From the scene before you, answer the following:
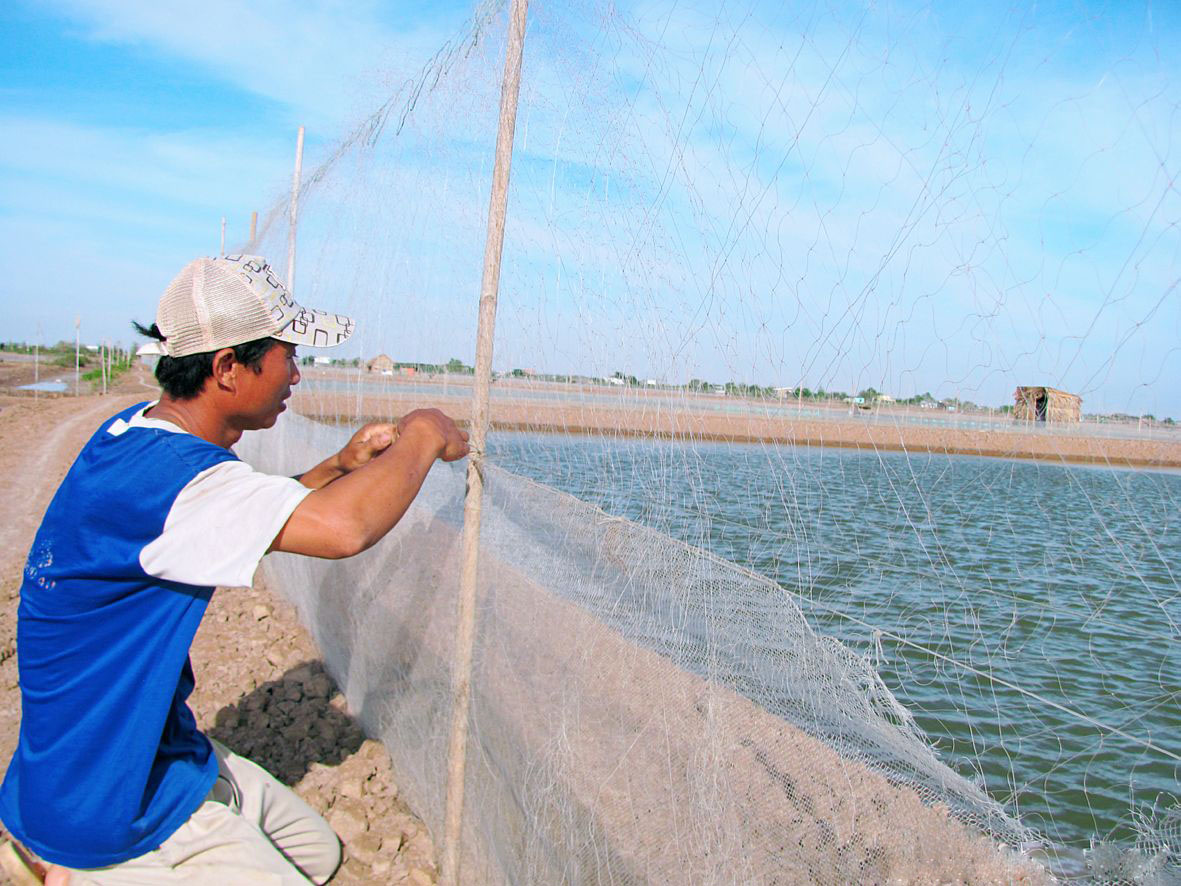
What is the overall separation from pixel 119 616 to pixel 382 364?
3.45m

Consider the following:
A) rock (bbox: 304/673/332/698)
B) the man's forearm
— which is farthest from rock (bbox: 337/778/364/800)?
the man's forearm

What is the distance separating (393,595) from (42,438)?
15.4 metres

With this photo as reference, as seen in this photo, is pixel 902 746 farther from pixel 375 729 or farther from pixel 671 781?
pixel 375 729

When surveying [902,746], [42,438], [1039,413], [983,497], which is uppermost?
[1039,413]

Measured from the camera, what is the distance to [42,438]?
15.4 m

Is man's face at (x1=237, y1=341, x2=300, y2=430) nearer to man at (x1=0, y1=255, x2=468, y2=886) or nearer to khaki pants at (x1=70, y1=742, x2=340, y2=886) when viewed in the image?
man at (x1=0, y1=255, x2=468, y2=886)

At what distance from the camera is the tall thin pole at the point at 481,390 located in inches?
82.0

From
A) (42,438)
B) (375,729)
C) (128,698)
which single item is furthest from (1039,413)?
(42,438)

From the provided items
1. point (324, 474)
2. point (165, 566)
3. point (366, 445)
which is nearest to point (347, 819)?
point (324, 474)

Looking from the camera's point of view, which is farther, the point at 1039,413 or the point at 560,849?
the point at 560,849

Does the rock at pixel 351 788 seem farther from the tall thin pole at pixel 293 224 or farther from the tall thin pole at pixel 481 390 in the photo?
the tall thin pole at pixel 293 224

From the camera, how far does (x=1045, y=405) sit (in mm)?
1665

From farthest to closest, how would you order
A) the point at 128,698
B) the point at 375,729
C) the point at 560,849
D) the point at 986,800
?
the point at 375,729, the point at 560,849, the point at 128,698, the point at 986,800

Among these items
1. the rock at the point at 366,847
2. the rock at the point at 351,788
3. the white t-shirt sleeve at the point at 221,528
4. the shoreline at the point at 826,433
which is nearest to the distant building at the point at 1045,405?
the shoreline at the point at 826,433
